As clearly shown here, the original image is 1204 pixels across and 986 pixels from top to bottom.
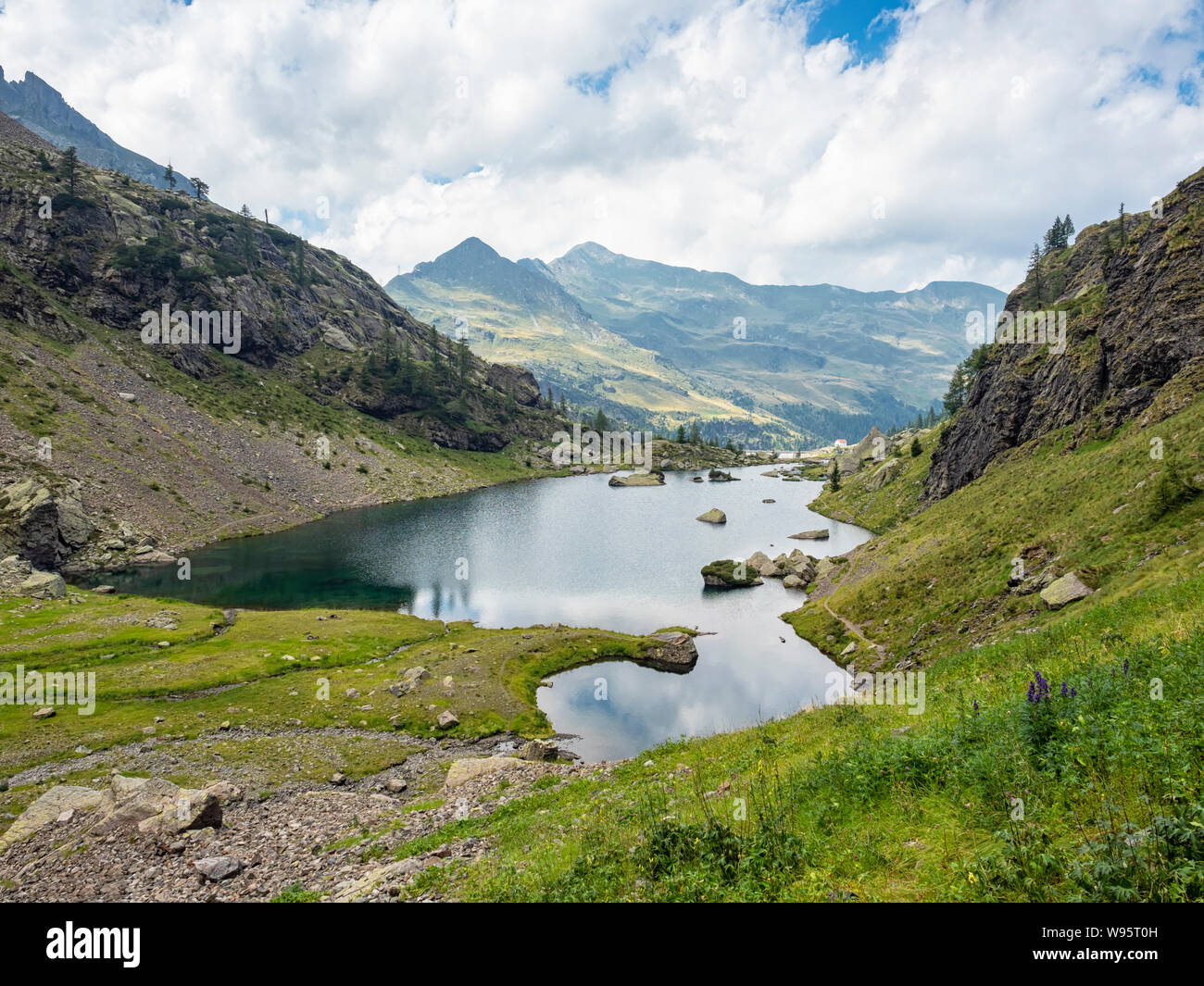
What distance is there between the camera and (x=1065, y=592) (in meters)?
35.4

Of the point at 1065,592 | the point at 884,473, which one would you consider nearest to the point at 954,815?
the point at 1065,592

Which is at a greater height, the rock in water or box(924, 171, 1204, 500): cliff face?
box(924, 171, 1204, 500): cliff face

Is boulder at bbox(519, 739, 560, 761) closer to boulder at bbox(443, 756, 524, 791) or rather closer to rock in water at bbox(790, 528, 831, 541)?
boulder at bbox(443, 756, 524, 791)

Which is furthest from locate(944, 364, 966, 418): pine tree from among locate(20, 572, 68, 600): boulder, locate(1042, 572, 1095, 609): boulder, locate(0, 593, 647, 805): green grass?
locate(20, 572, 68, 600): boulder

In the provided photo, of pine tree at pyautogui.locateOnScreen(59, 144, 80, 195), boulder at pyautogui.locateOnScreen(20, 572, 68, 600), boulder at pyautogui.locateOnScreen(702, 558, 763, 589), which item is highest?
pine tree at pyautogui.locateOnScreen(59, 144, 80, 195)

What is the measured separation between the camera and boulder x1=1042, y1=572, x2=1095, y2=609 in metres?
34.5

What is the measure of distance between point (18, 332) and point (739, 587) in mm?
163001

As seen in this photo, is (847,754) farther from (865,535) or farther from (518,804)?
(865,535)

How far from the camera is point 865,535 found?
375ft

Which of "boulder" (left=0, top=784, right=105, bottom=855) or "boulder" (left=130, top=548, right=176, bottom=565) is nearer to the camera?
"boulder" (left=0, top=784, right=105, bottom=855)

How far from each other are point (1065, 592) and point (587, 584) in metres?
60.4

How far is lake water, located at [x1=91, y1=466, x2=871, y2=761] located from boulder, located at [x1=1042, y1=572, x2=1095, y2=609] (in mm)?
19108

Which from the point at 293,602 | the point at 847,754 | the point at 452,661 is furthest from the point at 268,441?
the point at 847,754
